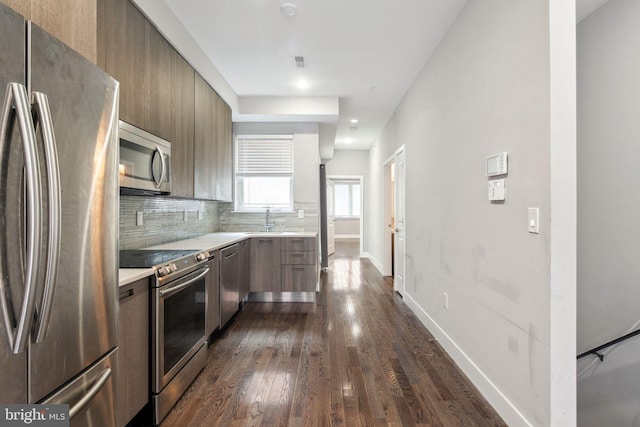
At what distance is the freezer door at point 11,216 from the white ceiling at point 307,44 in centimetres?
154

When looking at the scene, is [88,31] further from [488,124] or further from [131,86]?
[488,124]

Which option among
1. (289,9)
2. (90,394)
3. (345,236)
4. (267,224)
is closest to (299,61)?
(289,9)

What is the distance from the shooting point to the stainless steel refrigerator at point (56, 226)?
0.79 m

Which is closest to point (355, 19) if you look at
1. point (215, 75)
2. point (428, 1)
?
point (428, 1)

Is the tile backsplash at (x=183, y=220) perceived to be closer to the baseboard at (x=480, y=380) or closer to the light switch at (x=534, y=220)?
the baseboard at (x=480, y=380)

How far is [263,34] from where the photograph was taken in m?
2.71

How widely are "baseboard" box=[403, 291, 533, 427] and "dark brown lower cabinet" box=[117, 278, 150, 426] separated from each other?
2021mm

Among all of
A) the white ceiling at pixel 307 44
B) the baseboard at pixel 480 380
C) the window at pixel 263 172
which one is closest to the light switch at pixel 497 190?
the baseboard at pixel 480 380

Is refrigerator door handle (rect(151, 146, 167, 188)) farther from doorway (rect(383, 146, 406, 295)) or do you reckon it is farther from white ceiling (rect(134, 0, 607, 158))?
doorway (rect(383, 146, 406, 295))

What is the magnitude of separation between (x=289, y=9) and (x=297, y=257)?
2.64 meters

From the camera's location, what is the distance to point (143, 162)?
6.75ft

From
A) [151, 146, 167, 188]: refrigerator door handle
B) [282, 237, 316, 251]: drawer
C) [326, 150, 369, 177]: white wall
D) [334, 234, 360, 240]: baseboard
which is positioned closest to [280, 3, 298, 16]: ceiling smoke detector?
[151, 146, 167, 188]: refrigerator door handle

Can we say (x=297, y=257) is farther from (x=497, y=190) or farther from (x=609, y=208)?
(x=609, y=208)

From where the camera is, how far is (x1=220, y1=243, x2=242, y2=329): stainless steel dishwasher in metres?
2.92
